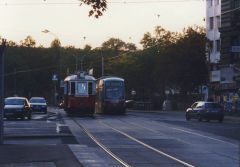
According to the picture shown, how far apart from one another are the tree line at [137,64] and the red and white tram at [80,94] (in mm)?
25618

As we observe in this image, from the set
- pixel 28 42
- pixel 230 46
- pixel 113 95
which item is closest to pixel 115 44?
A: pixel 28 42

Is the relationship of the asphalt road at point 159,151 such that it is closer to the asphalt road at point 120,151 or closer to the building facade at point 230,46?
the asphalt road at point 120,151

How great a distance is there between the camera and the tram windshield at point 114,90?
54.3 metres

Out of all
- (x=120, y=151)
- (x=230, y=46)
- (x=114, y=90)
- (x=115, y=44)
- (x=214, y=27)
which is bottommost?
(x=120, y=151)

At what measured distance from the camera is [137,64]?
4254 inches

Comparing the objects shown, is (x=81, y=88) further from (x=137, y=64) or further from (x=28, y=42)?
(x=28, y=42)

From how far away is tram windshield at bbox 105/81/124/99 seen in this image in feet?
178

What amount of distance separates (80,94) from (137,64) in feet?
197

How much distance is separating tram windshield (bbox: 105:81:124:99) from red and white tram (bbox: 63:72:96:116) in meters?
5.64

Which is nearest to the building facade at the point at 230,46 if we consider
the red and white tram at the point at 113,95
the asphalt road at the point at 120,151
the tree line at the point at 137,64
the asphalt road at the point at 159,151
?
the red and white tram at the point at 113,95

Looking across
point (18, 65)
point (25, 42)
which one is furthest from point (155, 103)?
point (25, 42)

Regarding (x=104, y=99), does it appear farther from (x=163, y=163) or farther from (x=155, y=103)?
(x=163, y=163)

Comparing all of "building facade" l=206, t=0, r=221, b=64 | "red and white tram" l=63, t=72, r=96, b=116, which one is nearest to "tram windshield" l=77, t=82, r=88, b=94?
"red and white tram" l=63, t=72, r=96, b=116

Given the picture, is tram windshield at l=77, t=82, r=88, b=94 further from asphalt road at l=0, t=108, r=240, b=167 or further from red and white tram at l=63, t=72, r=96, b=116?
asphalt road at l=0, t=108, r=240, b=167
